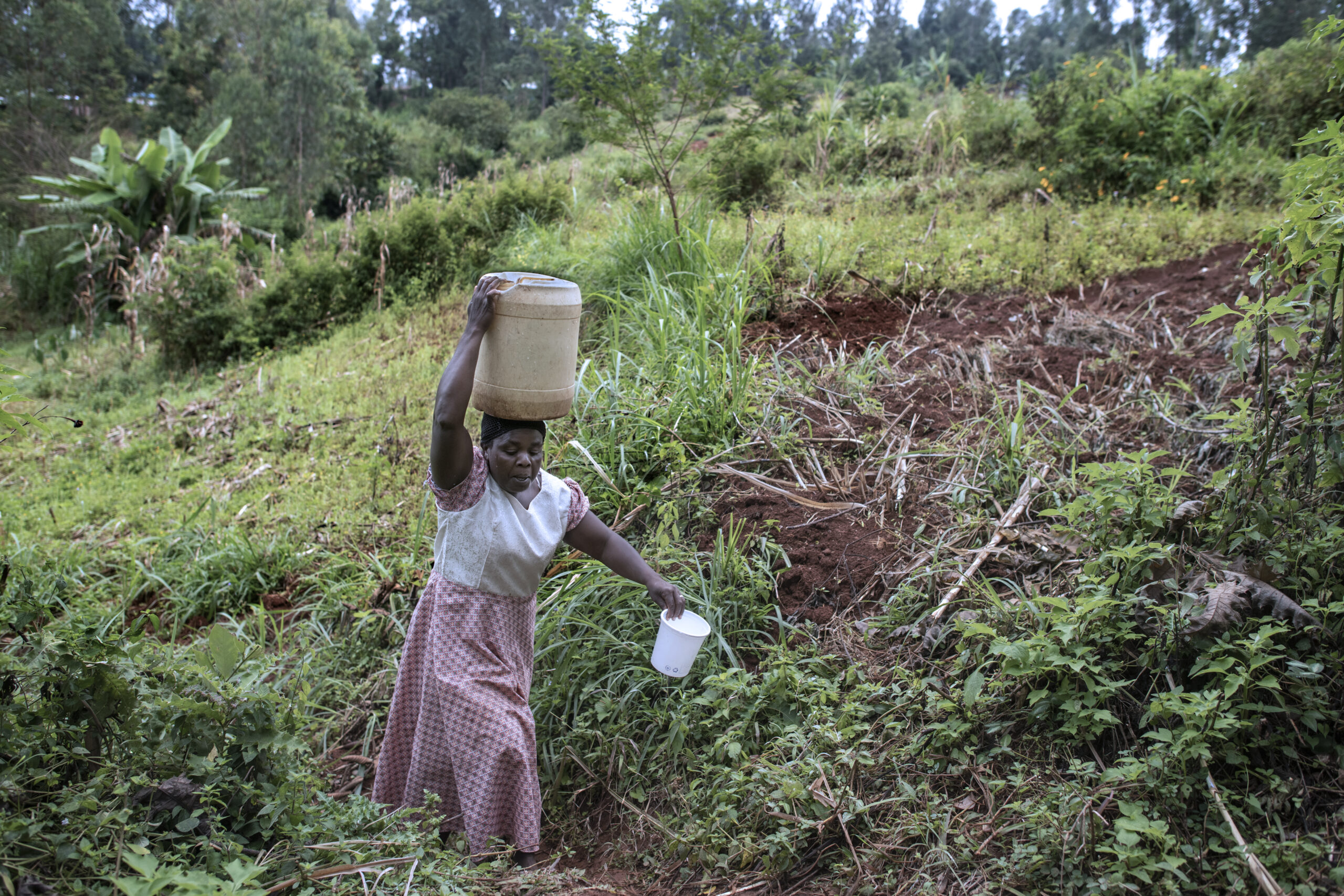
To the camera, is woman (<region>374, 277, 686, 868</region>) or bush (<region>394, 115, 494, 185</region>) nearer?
woman (<region>374, 277, 686, 868</region>)

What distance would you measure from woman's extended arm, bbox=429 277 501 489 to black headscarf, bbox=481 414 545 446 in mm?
117

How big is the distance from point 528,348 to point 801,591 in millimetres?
1402

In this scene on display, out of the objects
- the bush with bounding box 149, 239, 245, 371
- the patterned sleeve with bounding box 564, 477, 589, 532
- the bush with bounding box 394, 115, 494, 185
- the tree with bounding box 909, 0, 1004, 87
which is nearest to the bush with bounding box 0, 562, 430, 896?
the patterned sleeve with bounding box 564, 477, 589, 532

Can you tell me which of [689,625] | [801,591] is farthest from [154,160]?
[689,625]

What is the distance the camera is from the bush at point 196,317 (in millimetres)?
7852

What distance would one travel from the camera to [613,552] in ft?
8.58

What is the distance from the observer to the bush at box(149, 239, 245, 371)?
25.8 feet

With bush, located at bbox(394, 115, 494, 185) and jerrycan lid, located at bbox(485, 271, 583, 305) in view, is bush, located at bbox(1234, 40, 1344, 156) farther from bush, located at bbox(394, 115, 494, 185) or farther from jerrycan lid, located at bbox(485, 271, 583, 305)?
bush, located at bbox(394, 115, 494, 185)

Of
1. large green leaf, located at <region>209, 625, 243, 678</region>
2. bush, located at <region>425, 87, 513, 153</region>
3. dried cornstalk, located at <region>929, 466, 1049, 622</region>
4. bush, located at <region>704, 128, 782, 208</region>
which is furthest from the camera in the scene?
bush, located at <region>425, 87, 513, 153</region>

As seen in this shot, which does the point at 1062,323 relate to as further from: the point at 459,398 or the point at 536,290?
the point at 459,398

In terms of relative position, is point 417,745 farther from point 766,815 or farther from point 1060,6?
point 1060,6

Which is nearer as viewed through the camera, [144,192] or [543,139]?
[144,192]

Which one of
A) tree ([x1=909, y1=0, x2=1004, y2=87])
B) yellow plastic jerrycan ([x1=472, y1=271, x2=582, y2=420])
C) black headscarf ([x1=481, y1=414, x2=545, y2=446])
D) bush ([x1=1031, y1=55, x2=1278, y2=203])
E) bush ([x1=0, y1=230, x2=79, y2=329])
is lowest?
bush ([x1=0, y1=230, x2=79, y2=329])

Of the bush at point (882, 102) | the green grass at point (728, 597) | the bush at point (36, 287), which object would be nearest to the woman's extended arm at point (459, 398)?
the green grass at point (728, 597)
